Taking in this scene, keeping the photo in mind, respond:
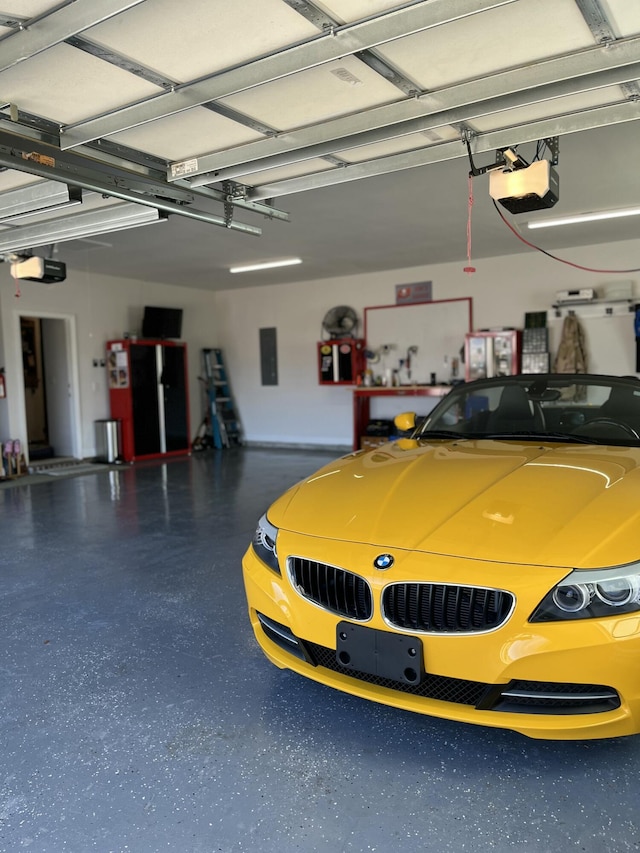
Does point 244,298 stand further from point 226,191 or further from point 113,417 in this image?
point 226,191

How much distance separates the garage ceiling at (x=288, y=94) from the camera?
2018 millimetres

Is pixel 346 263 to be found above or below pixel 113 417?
above

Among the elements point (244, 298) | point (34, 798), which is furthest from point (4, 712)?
point (244, 298)

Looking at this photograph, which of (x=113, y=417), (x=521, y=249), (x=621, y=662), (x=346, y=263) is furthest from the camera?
(x=113, y=417)

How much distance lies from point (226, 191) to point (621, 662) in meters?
3.63

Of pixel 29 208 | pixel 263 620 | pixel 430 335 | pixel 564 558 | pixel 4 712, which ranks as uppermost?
pixel 29 208

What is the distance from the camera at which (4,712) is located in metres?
2.21

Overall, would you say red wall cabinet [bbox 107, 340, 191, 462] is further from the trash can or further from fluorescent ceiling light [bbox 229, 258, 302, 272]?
fluorescent ceiling light [bbox 229, 258, 302, 272]

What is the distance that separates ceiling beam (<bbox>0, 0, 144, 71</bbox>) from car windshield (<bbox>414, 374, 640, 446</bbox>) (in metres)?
2.15

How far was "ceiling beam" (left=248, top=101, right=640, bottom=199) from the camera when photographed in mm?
2795

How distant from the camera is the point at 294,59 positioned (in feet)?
7.34

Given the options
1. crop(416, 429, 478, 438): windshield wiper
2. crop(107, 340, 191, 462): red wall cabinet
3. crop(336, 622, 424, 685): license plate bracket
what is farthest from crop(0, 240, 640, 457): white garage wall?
crop(336, 622, 424, 685): license plate bracket

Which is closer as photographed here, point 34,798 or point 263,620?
point 34,798

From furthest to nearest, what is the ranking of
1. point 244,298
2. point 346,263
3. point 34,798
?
point 244,298 → point 346,263 → point 34,798
